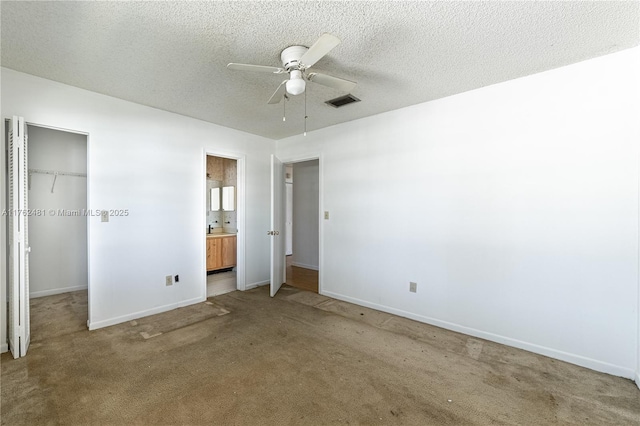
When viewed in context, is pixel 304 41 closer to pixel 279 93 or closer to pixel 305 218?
pixel 279 93

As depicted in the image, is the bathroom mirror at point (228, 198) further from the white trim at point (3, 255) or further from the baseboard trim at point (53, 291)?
the white trim at point (3, 255)

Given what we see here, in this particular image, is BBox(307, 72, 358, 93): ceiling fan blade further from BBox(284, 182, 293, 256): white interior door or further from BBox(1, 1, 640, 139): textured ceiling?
BBox(284, 182, 293, 256): white interior door

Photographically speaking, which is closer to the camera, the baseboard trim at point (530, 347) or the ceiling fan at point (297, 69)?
the ceiling fan at point (297, 69)

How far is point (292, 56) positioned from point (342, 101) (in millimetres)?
1172

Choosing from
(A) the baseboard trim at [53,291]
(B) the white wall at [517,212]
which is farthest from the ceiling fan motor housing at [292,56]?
(A) the baseboard trim at [53,291]

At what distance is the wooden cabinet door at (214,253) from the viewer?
17.1 ft

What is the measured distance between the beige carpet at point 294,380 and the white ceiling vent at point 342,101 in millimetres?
2587

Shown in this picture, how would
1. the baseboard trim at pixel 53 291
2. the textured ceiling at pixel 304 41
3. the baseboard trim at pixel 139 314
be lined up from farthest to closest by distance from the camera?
the baseboard trim at pixel 53 291, the baseboard trim at pixel 139 314, the textured ceiling at pixel 304 41

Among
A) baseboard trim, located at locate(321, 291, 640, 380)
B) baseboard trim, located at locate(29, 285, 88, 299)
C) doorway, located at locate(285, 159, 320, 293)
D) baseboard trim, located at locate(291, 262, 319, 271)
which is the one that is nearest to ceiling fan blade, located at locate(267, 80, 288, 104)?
baseboard trim, located at locate(321, 291, 640, 380)

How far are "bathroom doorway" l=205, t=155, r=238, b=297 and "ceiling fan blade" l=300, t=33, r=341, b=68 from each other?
377cm

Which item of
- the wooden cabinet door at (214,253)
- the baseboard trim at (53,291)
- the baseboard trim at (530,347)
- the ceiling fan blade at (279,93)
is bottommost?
the baseboard trim at (530,347)

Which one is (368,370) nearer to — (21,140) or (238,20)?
(238,20)

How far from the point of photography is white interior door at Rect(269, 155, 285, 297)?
4.17 m

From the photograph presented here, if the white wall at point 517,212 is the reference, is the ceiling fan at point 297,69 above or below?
above
